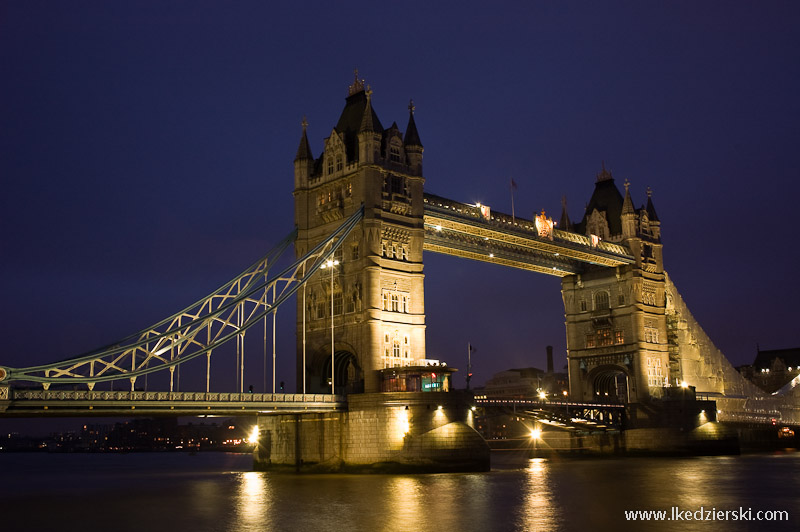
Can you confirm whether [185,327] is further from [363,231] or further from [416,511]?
[416,511]

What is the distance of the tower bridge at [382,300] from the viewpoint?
54094 millimetres

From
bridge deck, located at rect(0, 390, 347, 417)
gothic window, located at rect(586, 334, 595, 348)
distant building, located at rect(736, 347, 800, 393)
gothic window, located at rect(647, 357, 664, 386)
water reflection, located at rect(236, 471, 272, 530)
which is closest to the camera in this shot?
water reflection, located at rect(236, 471, 272, 530)

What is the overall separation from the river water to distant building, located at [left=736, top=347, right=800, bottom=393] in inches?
4013

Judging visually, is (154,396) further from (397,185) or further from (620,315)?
(620,315)

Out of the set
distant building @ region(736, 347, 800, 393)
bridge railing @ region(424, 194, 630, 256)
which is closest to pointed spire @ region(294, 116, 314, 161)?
bridge railing @ region(424, 194, 630, 256)

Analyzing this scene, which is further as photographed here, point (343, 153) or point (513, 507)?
point (343, 153)

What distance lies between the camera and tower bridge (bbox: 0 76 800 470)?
54.1 metres

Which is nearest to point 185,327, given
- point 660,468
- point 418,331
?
point 418,331

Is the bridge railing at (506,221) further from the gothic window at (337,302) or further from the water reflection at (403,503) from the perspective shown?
the water reflection at (403,503)

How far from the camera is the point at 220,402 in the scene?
178 ft

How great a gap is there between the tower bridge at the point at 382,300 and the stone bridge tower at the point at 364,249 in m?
0.11

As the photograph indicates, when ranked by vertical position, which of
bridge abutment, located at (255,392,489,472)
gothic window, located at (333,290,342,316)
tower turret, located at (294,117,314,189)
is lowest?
bridge abutment, located at (255,392,489,472)

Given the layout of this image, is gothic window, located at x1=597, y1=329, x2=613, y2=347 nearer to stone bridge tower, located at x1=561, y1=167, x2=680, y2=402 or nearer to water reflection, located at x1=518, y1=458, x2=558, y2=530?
stone bridge tower, located at x1=561, y1=167, x2=680, y2=402

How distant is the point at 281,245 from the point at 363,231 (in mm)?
7816
